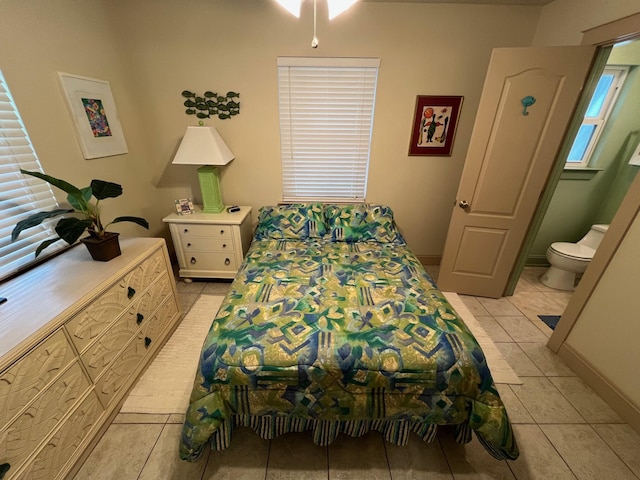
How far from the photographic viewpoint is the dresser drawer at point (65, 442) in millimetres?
1014

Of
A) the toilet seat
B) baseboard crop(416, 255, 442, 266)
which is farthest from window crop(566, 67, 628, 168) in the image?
baseboard crop(416, 255, 442, 266)

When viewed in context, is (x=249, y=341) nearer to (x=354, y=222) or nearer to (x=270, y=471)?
(x=270, y=471)

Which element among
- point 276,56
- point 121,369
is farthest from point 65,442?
point 276,56

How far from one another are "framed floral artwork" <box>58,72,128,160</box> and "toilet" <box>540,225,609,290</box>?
13.3 ft

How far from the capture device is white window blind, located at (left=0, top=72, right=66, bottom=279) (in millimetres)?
1312

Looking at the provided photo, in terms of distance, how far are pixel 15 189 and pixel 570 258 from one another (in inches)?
163

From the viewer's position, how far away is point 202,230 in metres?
2.33

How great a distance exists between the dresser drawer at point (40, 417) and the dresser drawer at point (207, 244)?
1.34 metres

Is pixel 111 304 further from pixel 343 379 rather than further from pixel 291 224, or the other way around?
pixel 291 224

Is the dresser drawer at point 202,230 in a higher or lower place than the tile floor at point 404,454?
higher

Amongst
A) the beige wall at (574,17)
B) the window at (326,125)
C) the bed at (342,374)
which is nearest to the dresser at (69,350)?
the bed at (342,374)

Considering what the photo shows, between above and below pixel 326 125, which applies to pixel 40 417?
below

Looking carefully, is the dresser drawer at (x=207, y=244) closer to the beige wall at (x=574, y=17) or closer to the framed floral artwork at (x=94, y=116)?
the framed floral artwork at (x=94, y=116)

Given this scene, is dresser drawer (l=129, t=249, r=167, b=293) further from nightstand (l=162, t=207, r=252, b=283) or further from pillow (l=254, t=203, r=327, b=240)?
pillow (l=254, t=203, r=327, b=240)
